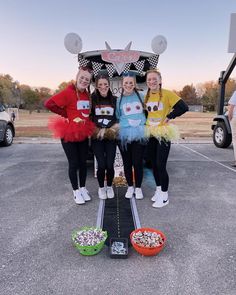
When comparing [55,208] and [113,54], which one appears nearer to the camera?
[55,208]

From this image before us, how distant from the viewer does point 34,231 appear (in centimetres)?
302

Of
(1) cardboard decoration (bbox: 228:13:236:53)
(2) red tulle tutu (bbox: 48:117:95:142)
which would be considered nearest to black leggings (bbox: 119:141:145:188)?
(2) red tulle tutu (bbox: 48:117:95:142)

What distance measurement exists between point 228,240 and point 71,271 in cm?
169

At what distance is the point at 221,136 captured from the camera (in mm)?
8375

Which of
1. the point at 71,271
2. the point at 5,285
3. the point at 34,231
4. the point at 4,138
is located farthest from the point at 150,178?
the point at 4,138

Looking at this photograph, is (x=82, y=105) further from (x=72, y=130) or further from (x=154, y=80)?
(x=154, y=80)

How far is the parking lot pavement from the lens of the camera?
7.01 feet

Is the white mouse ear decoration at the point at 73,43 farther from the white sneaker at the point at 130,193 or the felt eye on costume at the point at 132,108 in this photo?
the white sneaker at the point at 130,193

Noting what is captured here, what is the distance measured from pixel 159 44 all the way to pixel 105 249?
131 inches

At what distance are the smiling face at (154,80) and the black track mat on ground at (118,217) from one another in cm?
166

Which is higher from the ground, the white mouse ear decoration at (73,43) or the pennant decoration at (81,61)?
the white mouse ear decoration at (73,43)

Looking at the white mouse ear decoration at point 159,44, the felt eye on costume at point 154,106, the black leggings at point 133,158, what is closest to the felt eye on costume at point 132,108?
the felt eye on costume at point 154,106

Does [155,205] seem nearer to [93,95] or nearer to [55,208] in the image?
[55,208]

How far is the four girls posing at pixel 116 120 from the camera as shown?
3449 millimetres
